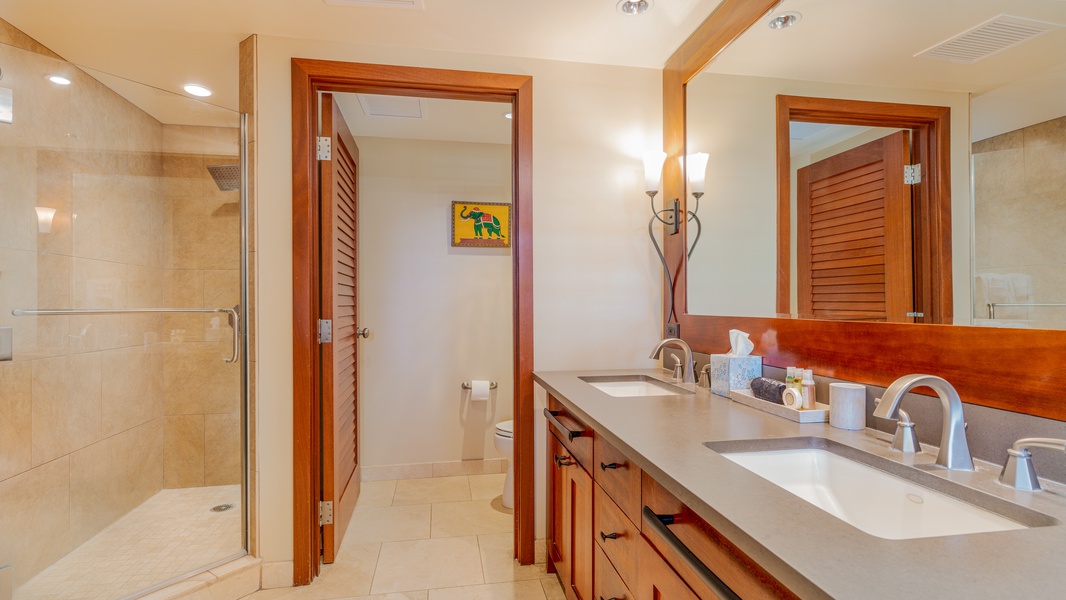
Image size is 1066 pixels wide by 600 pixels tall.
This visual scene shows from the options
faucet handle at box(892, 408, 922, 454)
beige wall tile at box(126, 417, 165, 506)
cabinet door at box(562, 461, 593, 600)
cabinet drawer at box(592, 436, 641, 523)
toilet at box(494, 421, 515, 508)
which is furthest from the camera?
toilet at box(494, 421, 515, 508)

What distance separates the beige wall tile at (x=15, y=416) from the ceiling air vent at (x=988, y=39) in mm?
2922

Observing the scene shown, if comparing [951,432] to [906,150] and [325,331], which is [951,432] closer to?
[906,150]

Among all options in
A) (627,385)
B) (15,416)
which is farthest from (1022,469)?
(15,416)

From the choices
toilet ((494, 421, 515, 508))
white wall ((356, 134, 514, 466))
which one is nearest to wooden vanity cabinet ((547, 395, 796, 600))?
toilet ((494, 421, 515, 508))

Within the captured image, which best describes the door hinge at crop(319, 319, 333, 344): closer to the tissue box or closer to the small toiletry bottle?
the tissue box

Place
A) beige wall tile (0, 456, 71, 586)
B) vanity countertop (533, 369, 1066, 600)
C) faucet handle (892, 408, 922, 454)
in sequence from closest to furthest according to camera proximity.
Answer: vanity countertop (533, 369, 1066, 600) < faucet handle (892, 408, 922, 454) < beige wall tile (0, 456, 71, 586)

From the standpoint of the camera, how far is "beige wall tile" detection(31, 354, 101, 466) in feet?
6.04

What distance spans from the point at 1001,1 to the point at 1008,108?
215mm

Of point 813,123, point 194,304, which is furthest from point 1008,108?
point 194,304

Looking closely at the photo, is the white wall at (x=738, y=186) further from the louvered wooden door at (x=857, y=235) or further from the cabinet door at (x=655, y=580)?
the cabinet door at (x=655, y=580)

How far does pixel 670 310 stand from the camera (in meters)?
2.20

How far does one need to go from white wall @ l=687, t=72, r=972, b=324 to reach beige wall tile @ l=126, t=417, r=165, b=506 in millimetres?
2628

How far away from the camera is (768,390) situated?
4.51 ft

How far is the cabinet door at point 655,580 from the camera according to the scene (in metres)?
0.87
